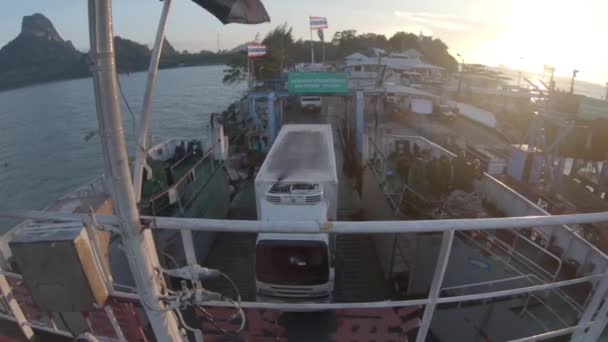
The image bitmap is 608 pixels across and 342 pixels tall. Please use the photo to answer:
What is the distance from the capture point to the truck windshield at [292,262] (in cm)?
601

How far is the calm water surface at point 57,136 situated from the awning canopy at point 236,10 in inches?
389

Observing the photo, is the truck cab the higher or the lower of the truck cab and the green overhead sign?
the lower

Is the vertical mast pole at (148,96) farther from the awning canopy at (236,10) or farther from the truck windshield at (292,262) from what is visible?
the truck windshield at (292,262)

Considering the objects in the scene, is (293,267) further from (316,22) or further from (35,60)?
(35,60)

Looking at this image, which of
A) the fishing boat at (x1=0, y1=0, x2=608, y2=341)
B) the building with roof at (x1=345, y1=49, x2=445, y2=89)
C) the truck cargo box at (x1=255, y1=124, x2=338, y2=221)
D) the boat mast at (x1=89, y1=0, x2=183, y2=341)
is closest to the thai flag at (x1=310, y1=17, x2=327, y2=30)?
the building with roof at (x1=345, y1=49, x2=445, y2=89)

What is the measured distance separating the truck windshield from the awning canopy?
4.40 meters

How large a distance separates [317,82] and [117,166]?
14.5 metres

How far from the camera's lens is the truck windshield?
601cm

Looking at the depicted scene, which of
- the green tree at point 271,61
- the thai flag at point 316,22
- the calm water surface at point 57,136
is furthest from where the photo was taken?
the green tree at point 271,61

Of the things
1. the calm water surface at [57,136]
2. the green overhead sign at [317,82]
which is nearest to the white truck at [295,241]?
the calm water surface at [57,136]

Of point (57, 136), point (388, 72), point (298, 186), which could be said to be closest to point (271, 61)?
point (388, 72)

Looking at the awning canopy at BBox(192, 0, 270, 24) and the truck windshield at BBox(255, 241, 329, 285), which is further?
the truck windshield at BBox(255, 241, 329, 285)

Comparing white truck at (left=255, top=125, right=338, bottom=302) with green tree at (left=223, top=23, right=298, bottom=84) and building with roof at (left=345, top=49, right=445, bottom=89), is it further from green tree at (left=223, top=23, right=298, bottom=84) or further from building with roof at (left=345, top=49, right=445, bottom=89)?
green tree at (left=223, top=23, right=298, bottom=84)

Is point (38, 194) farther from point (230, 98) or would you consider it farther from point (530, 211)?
point (230, 98)
